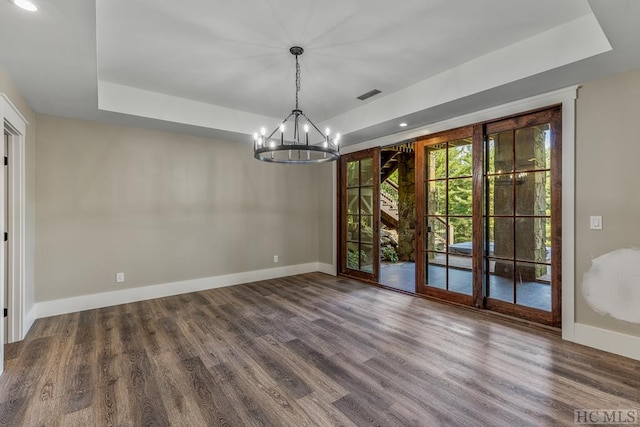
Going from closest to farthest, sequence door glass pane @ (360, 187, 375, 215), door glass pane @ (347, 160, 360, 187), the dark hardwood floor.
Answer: the dark hardwood floor, door glass pane @ (360, 187, 375, 215), door glass pane @ (347, 160, 360, 187)

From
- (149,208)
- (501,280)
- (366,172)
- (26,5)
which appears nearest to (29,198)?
(149,208)

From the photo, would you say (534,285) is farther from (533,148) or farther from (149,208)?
(149,208)

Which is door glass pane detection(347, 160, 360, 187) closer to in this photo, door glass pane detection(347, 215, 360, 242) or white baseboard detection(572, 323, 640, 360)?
door glass pane detection(347, 215, 360, 242)

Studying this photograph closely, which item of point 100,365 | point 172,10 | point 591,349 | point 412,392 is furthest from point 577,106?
point 100,365

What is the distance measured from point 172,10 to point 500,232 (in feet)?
13.0

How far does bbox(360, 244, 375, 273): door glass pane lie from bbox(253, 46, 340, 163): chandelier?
1.75 m

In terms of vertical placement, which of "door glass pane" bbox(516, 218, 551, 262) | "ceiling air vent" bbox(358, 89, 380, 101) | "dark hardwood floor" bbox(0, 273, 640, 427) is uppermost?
"ceiling air vent" bbox(358, 89, 380, 101)

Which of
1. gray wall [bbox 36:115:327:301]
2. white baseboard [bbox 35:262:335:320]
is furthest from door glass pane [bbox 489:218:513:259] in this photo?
gray wall [bbox 36:115:327:301]

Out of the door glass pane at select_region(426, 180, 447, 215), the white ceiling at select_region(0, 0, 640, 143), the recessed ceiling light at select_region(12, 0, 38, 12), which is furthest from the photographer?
the door glass pane at select_region(426, 180, 447, 215)

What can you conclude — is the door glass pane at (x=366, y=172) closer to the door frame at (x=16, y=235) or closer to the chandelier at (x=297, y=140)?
the chandelier at (x=297, y=140)

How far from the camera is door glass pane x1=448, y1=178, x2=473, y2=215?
150 inches

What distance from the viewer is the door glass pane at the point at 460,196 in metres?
3.82

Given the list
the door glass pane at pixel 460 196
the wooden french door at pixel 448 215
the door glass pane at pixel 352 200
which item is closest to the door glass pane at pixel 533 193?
the wooden french door at pixel 448 215

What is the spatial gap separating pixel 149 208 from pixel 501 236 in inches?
188
